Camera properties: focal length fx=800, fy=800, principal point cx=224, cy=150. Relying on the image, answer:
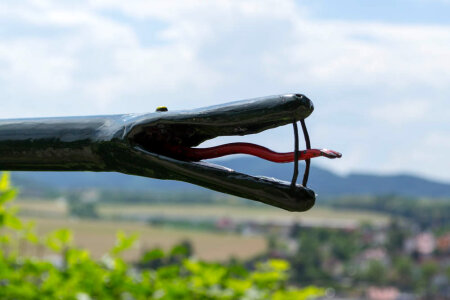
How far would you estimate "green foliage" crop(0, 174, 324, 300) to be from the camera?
257 centimetres

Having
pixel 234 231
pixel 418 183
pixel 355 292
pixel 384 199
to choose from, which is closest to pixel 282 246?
pixel 355 292

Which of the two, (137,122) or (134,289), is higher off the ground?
(137,122)

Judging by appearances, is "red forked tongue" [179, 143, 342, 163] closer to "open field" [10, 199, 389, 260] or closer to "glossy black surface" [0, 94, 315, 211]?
"glossy black surface" [0, 94, 315, 211]

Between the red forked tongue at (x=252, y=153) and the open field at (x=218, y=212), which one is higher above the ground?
the open field at (x=218, y=212)

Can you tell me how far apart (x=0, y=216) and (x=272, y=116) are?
1855 mm

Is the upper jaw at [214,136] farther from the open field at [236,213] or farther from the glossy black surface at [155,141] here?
the open field at [236,213]

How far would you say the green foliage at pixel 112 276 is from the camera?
101 inches

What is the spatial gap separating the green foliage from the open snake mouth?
1.61m

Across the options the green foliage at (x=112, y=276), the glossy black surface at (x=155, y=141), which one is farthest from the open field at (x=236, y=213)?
the glossy black surface at (x=155, y=141)

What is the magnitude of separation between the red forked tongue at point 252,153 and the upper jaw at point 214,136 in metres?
0.01

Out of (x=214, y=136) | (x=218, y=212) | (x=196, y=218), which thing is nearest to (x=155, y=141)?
(x=214, y=136)

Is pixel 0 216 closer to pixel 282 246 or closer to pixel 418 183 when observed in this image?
pixel 282 246

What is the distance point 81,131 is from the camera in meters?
0.96

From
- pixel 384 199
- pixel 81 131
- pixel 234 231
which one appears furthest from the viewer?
pixel 384 199
